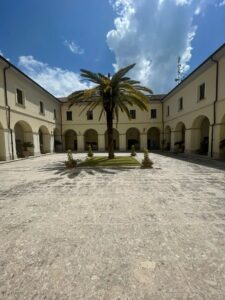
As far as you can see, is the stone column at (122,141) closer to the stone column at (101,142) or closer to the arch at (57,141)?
the stone column at (101,142)

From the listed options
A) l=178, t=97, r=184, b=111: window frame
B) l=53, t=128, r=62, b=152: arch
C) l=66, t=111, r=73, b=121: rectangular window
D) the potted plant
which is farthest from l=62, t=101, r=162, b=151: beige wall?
the potted plant

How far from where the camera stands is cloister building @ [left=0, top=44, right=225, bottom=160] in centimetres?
1398

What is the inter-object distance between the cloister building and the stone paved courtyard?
1072 cm

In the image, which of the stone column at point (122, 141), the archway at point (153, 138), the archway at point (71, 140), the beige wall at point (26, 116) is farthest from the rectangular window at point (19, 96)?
the archway at point (153, 138)

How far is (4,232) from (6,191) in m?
3.32

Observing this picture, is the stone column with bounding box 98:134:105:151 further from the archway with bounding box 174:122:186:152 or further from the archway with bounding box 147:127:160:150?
the archway with bounding box 174:122:186:152

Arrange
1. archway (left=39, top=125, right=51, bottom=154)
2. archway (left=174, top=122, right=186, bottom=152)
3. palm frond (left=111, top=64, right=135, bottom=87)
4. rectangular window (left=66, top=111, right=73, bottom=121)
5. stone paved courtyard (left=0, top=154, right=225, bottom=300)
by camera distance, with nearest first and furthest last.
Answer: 1. stone paved courtyard (left=0, top=154, right=225, bottom=300)
2. palm frond (left=111, top=64, right=135, bottom=87)
3. archway (left=174, top=122, right=186, bottom=152)
4. archway (left=39, top=125, right=51, bottom=154)
5. rectangular window (left=66, top=111, right=73, bottom=121)

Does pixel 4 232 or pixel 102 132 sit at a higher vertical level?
pixel 102 132

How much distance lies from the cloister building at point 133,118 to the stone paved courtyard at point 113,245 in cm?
1072

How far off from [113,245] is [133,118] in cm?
2523

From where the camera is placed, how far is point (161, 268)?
246 centimetres

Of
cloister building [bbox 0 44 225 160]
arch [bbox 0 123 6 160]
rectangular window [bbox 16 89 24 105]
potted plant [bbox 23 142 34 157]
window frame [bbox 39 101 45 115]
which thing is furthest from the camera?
window frame [bbox 39 101 45 115]

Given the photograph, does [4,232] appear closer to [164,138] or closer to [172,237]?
[172,237]

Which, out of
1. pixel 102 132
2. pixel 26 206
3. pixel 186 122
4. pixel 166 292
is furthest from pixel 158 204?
pixel 102 132
